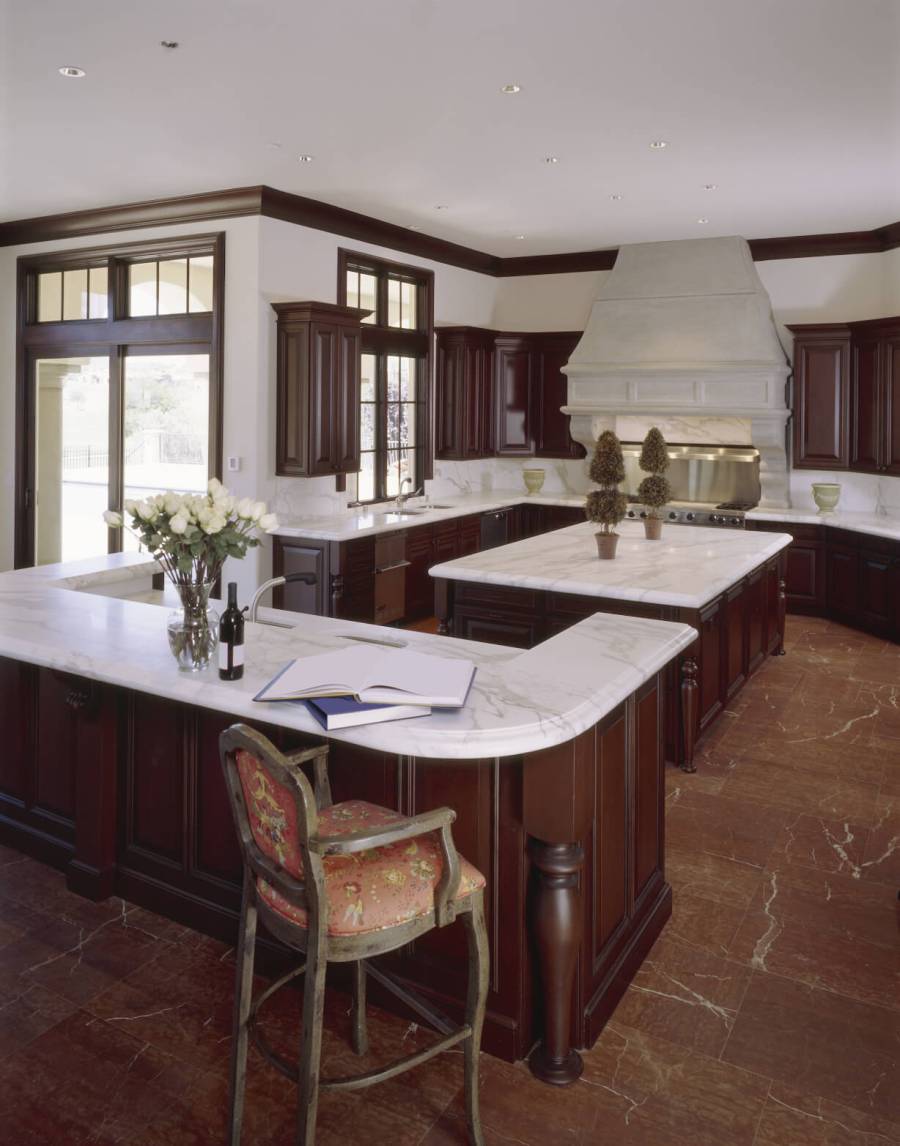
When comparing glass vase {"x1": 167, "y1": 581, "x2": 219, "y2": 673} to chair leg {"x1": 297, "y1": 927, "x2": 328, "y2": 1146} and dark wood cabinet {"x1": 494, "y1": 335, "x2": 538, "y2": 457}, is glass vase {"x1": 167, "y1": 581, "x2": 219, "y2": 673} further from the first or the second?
dark wood cabinet {"x1": 494, "y1": 335, "x2": 538, "y2": 457}

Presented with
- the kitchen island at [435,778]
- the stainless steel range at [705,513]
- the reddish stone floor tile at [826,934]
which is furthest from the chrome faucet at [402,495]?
the reddish stone floor tile at [826,934]

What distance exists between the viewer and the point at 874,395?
7.18m

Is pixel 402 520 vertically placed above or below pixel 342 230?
below

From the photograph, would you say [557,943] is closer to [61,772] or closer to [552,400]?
[61,772]

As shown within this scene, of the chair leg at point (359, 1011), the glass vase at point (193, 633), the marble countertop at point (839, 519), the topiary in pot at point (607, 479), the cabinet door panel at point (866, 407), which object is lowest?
the chair leg at point (359, 1011)

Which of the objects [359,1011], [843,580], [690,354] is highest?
[690,354]

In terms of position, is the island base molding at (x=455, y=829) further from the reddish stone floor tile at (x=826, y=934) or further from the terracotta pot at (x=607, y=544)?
the terracotta pot at (x=607, y=544)

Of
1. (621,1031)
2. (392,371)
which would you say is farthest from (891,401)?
(621,1031)

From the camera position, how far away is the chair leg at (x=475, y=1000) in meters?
1.92

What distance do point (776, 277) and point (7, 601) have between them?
7.00 metres

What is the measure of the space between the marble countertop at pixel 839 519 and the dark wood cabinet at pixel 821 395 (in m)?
0.42

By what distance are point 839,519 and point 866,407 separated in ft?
3.04

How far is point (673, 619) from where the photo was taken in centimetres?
402

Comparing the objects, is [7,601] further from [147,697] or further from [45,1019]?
[45,1019]
